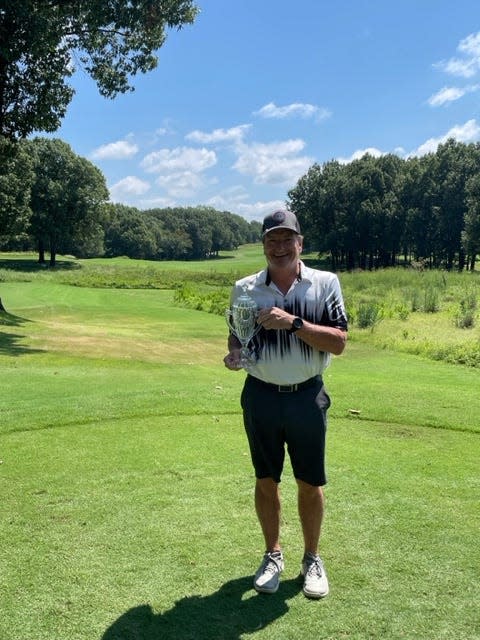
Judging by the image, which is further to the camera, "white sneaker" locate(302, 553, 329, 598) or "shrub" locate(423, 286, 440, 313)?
"shrub" locate(423, 286, 440, 313)

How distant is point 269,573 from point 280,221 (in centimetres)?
205

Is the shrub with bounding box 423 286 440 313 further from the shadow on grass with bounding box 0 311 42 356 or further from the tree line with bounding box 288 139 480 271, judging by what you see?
the tree line with bounding box 288 139 480 271

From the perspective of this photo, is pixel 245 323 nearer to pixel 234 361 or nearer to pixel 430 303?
pixel 234 361

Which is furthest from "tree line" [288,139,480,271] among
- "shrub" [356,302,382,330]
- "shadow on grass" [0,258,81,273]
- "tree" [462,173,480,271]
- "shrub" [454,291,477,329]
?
"shrub" [356,302,382,330]

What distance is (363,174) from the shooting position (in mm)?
64812

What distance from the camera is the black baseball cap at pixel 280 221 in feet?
10.3

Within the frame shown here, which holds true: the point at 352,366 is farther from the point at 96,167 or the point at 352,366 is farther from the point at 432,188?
the point at 432,188

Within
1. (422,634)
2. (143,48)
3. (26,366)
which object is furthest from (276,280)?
(143,48)

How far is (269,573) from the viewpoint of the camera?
10.7 ft

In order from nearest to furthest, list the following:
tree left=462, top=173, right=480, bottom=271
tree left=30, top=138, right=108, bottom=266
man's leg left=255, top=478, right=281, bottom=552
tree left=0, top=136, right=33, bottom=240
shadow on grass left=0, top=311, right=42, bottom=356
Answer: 1. man's leg left=255, top=478, right=281, bottom=552
2. shadow on grass left=0, top=311, right=42, bottom=356
3. tree left=0, top=136, right=33, bottom=240
4. tree left=462, top=173, right=480, bottom=271
5. tree left=30, top=138, right=108, bottom=266

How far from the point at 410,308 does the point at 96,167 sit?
40.8 meters

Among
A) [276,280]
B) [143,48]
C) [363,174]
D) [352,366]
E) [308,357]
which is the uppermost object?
[363,174]

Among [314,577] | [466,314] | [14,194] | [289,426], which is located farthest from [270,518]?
[14,194]

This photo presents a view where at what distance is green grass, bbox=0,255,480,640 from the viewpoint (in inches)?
115
